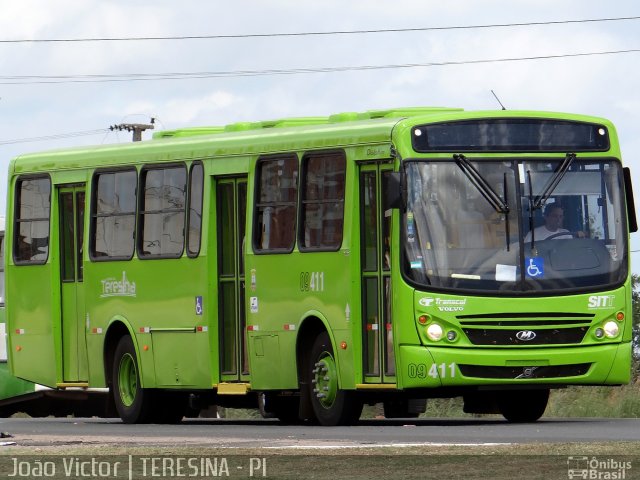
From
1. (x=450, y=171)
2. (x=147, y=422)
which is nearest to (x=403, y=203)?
(x=450, y=171)

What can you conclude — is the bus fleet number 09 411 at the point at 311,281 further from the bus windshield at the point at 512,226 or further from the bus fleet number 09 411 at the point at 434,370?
the bus fleet number 09 411 at the point at 434,370

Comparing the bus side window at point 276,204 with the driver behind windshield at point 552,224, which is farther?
the bus side window at point 276,204

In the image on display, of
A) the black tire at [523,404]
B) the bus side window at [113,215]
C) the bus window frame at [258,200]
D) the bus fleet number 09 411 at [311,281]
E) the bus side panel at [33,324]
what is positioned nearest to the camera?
the bus fleet number 09 411 at [311,281]

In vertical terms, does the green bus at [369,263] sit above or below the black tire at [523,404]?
above

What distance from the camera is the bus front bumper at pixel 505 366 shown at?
68.0 feet

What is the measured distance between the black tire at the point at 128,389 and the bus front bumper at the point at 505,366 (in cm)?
508

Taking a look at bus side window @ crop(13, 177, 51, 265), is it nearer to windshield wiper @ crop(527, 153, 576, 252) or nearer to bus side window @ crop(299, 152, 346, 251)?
bus side window @ crop(299, 152, 346, 251)

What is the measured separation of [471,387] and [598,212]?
216 centimetres

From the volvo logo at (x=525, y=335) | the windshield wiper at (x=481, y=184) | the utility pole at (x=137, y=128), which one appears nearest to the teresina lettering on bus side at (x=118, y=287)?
the windshield wiper at (x=481, y=184)

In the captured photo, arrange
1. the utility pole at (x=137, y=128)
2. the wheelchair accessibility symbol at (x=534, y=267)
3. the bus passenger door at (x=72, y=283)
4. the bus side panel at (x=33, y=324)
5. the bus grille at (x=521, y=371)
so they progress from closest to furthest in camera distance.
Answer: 1. the bus grille at (x=521, y=371)
2. the wheelchair accessibility symbol at (x=534, y=267)
3. the bus passenger door at (x=72, y=283)
4. the bus side panel at (x=33, y=324)
5. the utility pole at (x=137, y=128)

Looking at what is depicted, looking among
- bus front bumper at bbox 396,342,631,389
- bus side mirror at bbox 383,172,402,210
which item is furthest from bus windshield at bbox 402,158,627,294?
bus front bumper at bbox 396,342,631,389

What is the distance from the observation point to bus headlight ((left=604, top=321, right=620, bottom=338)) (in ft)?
69.8

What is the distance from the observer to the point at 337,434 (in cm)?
1977

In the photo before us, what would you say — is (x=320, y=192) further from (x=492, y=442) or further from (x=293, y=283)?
(x=492, y=442)
